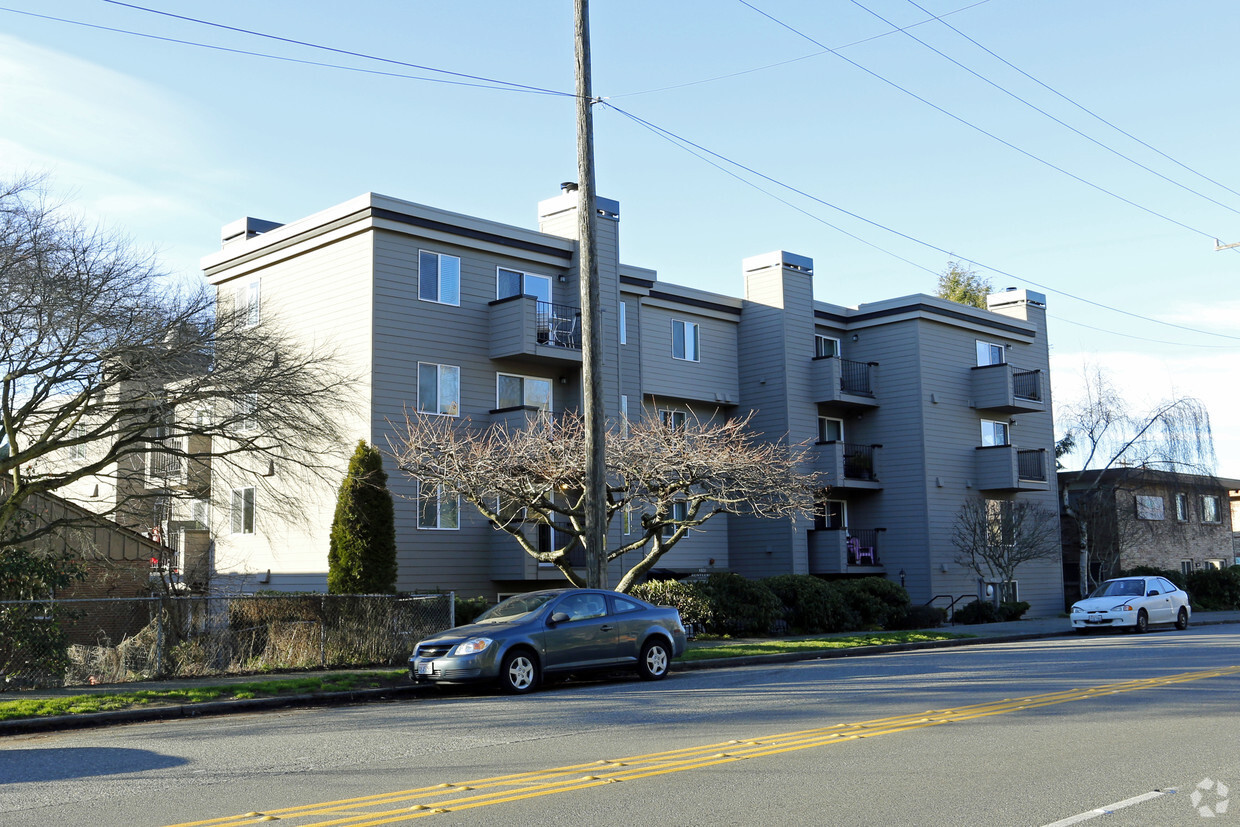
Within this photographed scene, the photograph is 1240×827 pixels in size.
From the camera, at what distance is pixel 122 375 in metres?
18.3

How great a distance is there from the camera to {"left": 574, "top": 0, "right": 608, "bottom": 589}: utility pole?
720 inches

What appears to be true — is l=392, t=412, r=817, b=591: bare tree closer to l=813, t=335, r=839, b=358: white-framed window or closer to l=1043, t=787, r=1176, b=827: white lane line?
l=1043, t=787, r=1176, b=827: white lane line

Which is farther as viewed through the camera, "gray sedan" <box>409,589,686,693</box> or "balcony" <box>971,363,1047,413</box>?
"balcony" <box>971,363,1047,413</box>

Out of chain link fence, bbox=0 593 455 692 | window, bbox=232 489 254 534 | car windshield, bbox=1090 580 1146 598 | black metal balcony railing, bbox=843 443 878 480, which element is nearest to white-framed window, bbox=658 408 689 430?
black metal balcony railing, bbox=843 443 878 480

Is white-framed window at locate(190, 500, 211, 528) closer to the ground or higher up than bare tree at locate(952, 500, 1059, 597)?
higher up

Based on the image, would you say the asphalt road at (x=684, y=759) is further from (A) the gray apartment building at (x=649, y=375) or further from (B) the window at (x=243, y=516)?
(B) the window at (x=243, y=516)

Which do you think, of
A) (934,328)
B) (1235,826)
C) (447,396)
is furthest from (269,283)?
(1235,826)

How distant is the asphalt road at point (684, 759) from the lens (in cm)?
749

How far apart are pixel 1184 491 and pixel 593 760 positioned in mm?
39589

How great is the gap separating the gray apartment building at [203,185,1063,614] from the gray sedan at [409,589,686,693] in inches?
330

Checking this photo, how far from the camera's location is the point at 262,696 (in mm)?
14773

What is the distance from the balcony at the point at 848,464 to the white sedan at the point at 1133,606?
8.08m

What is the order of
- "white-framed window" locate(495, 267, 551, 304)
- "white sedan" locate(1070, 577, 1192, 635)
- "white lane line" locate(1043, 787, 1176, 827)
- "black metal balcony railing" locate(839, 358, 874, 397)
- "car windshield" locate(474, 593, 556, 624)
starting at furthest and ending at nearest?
"black metal balcony railing" locate(839, 358, 874, 397), "white-framed window" locate(495, 267, 551, 304), "white sedan" locate(1070, 577, 1192, 635), "car windshield" locate(474, 593, 556, 624), "white lane line" locate(1043, 787, 1176, 827)

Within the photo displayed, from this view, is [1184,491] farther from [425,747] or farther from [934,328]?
[425,747]
